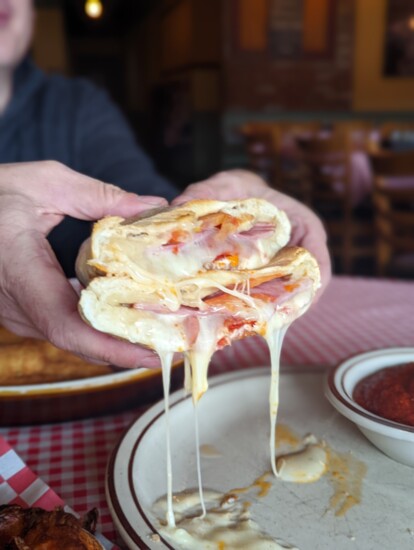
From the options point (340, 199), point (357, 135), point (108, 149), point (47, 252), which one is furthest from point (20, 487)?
point (357, 135)

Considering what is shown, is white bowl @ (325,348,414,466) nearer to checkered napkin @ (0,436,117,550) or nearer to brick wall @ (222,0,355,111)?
checkered napkin @ (0,436,117,550)

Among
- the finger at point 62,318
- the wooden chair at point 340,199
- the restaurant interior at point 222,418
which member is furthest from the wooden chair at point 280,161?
the finger at point 62,318

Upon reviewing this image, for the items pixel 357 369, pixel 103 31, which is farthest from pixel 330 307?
pixel 103 31

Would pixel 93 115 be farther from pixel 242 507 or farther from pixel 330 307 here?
pixel 242 507

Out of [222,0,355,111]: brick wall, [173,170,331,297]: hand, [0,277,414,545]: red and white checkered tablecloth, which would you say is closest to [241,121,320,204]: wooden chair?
[222,0,355,111]: brick wall

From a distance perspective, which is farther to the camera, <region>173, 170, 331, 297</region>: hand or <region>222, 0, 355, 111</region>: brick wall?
<region>222, 0, 355, 111</region>: brick wall

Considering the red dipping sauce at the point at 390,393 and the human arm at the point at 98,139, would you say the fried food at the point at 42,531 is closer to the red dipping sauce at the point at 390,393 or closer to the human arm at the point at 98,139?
the red dipping sauce at the point at 390,393
